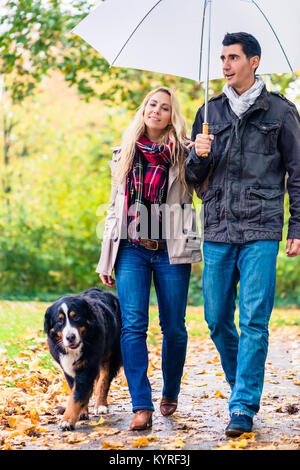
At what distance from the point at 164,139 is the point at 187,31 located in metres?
0.86

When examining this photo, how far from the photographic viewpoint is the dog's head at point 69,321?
Result: 407 cm

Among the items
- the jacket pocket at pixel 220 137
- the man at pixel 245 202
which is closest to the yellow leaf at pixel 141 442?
the man at pixel 245 202

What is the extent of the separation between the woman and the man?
21 cm

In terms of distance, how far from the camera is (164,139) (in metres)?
4.28

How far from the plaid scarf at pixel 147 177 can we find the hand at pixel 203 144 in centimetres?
38

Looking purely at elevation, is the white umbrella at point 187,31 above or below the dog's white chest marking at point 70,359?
above

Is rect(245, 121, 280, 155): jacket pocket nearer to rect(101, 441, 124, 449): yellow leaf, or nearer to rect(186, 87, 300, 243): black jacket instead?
rect(186, 87, 300, 243): black jacket

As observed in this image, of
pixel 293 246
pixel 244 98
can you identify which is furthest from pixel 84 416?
pixel 244 98

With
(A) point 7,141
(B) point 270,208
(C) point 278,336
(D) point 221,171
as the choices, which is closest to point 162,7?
(D) point 221,171

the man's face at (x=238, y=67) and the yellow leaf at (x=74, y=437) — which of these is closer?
the yellow leaf at (x=74, y=437)

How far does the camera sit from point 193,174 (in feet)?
13.1

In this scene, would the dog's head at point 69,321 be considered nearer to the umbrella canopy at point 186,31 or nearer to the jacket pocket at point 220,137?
the jacket pocket at point 220,137

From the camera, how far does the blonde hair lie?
4172mm

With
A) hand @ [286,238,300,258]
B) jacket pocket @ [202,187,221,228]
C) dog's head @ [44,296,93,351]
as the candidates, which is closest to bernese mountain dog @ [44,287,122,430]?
dog's head @ [44,296,93,351]
